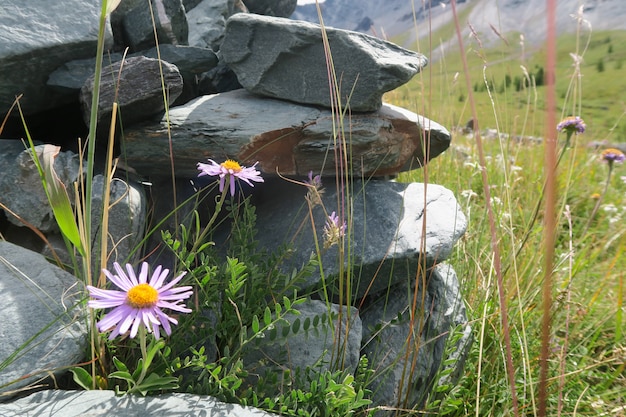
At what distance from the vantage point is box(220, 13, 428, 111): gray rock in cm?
248

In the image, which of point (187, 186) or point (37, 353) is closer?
point (37, 353)

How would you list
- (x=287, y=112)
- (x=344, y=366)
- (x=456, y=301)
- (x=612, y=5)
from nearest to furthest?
(x=344, y=366) → (x=456, y=301) → (x=287, y=112) → (x=612, y=5)

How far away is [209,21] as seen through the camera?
368 centimetres

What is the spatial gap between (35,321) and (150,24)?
5.81 ft

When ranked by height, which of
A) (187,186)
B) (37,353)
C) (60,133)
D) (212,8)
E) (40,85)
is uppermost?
(212,8)

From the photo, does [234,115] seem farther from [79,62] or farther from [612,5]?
[612,5]

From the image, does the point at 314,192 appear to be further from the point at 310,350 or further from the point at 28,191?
the point at 28,191

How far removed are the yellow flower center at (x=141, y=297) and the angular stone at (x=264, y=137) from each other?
114 cm

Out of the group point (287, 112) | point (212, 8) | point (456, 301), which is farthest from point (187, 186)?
point (212, 8)

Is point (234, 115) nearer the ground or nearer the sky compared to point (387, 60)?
nearer the ground

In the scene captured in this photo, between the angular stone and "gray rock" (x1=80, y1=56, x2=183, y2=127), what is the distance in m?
0.12

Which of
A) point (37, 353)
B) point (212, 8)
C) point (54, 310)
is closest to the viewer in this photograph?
A: point (37, 353)

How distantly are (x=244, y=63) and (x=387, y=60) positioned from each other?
724mm

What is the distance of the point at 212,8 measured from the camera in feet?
12.2
